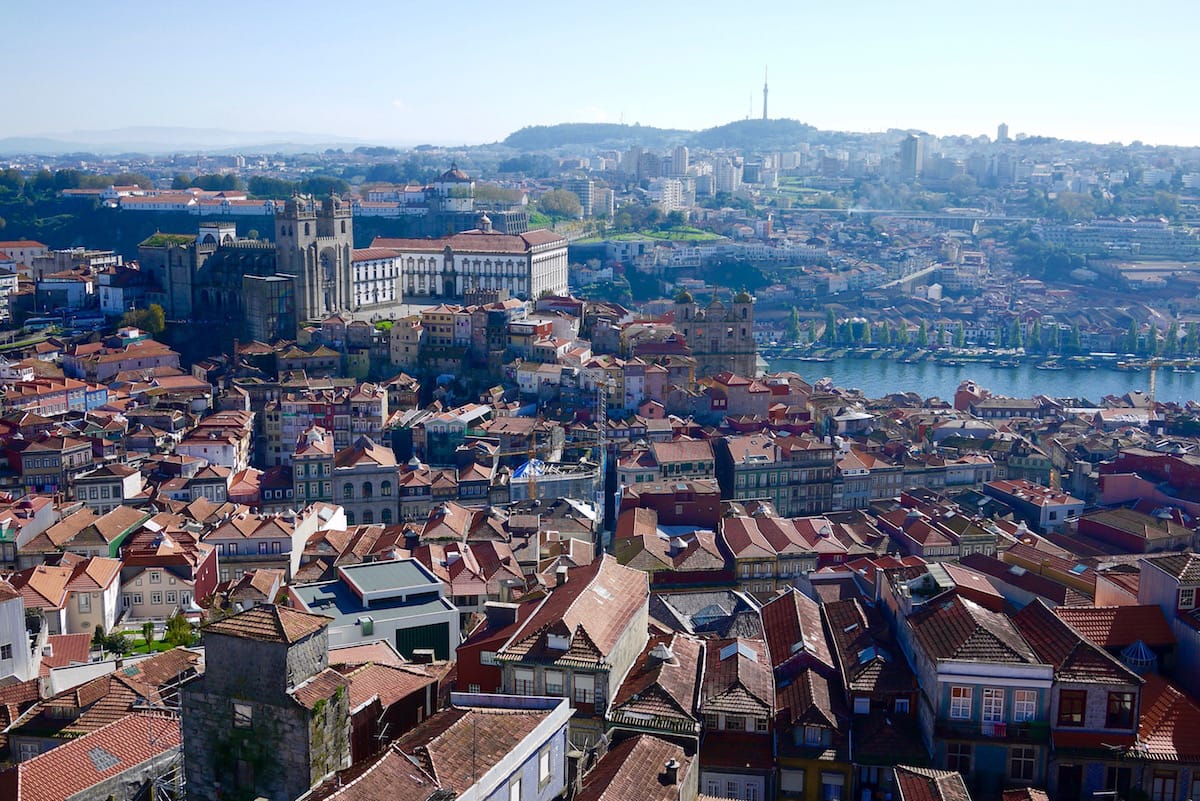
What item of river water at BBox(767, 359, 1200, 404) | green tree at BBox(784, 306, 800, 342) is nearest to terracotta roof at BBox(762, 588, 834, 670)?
river water at BBox(767, 359, 1200, 404)

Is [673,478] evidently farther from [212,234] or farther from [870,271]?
[870,271]

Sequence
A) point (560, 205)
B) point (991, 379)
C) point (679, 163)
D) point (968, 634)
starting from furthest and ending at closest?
1. point (679, 163)
2. point (560, 205)
3. point (991, 379)
4. point (968, 634)

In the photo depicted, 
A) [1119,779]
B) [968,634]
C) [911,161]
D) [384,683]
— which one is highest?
[911,161]

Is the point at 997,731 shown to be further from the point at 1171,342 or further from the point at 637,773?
the point at 1171,342

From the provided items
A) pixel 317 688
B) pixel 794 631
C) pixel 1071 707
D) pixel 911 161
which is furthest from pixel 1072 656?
pixel 911 161

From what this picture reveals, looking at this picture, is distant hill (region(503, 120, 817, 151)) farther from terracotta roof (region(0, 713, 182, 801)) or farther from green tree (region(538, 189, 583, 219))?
terracotta roof (region(0, 713, 182, 801))

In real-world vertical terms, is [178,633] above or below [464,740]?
below
